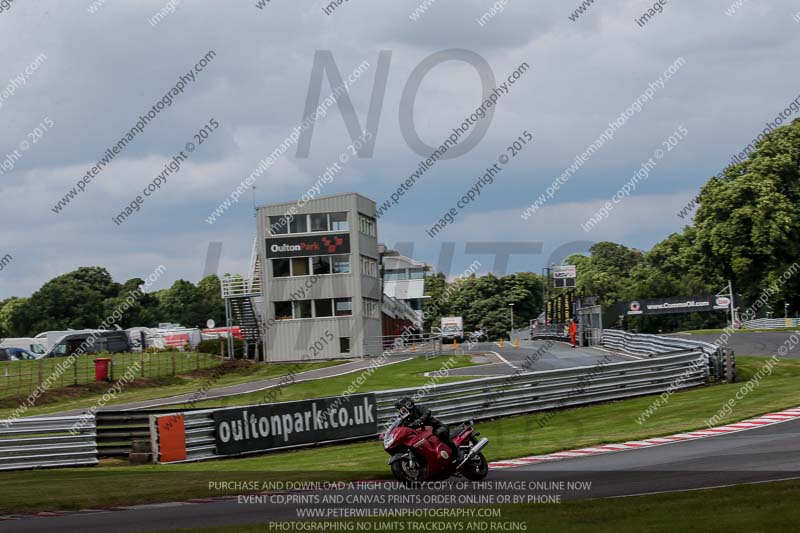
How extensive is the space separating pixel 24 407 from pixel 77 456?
17826 millimetres

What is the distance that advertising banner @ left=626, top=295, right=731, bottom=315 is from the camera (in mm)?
80188

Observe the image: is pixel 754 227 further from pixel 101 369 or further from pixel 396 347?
pixel 101 369

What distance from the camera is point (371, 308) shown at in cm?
6519

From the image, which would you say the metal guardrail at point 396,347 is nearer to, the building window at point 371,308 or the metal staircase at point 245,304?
the building window at point 371,308

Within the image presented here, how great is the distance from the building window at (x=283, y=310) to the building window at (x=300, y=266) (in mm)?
2092

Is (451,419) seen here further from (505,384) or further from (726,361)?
(726,361)

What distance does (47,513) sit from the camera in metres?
14.0

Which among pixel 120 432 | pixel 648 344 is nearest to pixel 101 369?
pixel 120 432

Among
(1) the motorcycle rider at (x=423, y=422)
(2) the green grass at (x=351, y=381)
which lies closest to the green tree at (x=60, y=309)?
(2) the green grass at (x=351, y=381)

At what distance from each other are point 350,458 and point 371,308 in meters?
44.2

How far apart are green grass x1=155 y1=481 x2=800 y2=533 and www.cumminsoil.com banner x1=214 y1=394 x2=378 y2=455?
39.7ft

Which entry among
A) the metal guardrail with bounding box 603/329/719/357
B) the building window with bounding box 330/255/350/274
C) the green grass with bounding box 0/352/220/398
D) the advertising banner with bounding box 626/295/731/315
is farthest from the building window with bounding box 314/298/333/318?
the advertising banner with bounding box 626/295/731/315

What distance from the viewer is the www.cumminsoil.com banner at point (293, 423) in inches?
915

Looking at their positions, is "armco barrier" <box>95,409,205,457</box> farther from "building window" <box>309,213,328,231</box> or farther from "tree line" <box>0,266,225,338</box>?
"tree line" <box>0,266,225,338</box>
